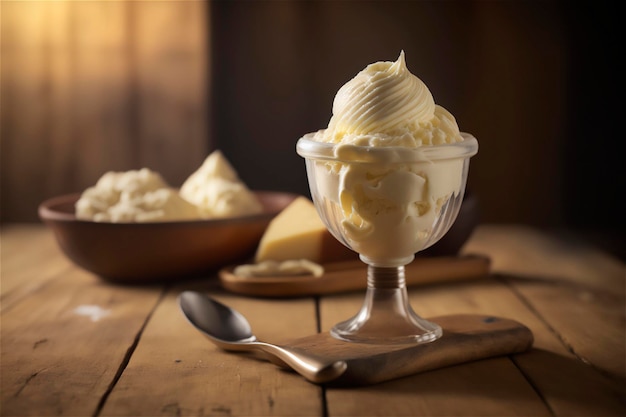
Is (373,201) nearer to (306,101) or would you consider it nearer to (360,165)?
(360,165)

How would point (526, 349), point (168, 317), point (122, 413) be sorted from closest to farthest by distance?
point (122, 413)
point (526, 349)
point (168, 317)

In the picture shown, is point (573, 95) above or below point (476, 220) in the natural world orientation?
above

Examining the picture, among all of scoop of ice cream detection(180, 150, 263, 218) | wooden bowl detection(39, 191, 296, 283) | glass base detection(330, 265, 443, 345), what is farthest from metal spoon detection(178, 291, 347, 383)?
scoop of ice cream detection(180, 150, 263, 218)

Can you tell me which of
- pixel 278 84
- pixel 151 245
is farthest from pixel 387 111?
pixel 278 84

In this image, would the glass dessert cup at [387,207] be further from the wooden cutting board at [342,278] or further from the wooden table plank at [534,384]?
the wooden cutting board at [342,278]

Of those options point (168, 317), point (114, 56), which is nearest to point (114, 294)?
point (168, 317)

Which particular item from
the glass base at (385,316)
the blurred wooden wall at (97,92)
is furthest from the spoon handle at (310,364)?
the blurred wooden wall at (97,92)
